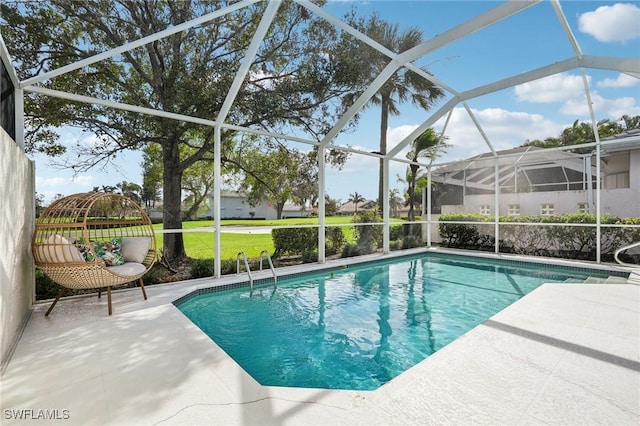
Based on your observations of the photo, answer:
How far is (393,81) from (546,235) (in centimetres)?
645

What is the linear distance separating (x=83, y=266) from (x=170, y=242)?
2567 millimetres

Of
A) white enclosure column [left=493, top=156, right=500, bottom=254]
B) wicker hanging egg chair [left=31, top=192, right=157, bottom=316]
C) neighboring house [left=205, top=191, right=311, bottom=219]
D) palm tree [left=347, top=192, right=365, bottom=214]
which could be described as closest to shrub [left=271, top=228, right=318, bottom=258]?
neighboring house [left=205, top=191, right=311, bottom=219]

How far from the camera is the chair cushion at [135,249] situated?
15.2 feet

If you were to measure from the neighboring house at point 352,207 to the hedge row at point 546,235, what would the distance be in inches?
107

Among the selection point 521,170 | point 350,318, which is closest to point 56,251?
point 350,318

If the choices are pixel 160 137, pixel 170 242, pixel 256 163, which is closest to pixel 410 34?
pixel 256 163

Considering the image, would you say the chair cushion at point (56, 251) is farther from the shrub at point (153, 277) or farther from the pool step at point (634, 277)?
the pool step at point (634, 277)

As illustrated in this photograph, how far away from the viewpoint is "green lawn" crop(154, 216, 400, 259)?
6430mm

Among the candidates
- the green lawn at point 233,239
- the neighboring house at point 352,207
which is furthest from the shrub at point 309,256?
the neighboring house at point 352,207

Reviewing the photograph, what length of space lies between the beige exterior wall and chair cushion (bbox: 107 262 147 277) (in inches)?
34.5

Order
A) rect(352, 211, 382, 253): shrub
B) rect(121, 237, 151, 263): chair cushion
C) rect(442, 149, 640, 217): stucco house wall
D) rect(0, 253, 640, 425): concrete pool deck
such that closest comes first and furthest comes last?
rect(0, 253, 640, 425): concrete pool deck < rect(121, 237, 151, 263): chair cushion < rect(442, 149, 640, 217): stucco house wall < rect(352, 211, 382, 253): shrub

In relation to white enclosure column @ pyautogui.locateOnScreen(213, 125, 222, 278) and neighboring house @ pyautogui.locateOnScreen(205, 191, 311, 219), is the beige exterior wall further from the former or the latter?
neighboring house @ pyautogui.locateOnScreen(205, 191, 311, 219)

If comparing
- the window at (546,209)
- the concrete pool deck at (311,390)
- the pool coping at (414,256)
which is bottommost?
the pool coping at (414,256)

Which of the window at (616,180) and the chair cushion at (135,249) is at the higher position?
the window at (616,180)
